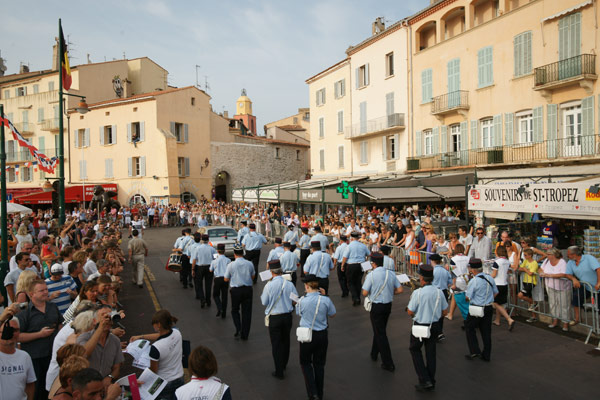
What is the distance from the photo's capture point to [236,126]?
168 ft

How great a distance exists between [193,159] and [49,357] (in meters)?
36.7

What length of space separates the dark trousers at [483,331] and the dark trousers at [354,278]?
12.6 feet

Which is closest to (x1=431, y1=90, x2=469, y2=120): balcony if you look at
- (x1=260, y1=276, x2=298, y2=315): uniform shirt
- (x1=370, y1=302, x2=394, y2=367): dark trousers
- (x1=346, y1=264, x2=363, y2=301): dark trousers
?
(x1=346, y1=264, x2=363, y2=301): dark trousers

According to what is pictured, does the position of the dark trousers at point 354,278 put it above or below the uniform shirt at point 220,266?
below

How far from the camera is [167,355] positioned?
438 centimetres

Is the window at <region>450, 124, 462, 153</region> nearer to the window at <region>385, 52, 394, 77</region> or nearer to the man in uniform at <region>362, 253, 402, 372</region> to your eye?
the window at <region>385, 52, 394, 77</region>

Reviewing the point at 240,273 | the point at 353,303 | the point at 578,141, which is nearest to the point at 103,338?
the point at 240,273

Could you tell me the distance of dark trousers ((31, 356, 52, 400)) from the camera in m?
5.14

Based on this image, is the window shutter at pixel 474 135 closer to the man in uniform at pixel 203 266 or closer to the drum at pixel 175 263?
the drum at pixel 175 263

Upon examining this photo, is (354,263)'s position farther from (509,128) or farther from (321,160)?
(321,160)

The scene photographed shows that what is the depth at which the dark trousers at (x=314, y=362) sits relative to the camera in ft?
19.4

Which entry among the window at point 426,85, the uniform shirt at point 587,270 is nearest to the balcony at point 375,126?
the window at point 426,85

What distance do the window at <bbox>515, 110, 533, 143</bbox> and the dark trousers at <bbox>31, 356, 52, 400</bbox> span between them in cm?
2143

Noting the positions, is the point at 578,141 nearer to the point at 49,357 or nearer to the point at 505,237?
the point at 505,237
